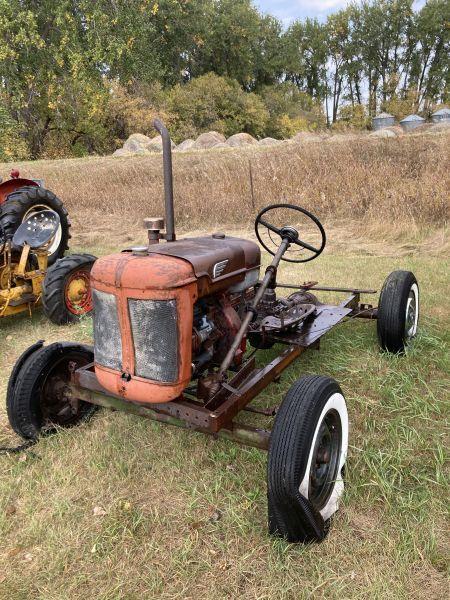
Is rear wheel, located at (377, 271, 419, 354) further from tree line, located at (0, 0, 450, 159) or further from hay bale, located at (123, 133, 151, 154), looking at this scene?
tree line, located at (0, 0, 450, 159)

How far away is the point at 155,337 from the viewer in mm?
1948

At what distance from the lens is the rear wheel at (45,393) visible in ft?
8.18

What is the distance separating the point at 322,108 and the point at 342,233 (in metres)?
39.7

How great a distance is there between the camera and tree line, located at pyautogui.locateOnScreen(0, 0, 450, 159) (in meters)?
21.9

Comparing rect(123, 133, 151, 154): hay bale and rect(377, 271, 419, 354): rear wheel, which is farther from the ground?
rect(123, 133, 151, 154): hay bale

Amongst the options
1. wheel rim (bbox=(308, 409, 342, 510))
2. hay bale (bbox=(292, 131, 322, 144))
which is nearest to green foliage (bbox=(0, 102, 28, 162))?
hay bale (bbox=(292, 131, 322, 144))

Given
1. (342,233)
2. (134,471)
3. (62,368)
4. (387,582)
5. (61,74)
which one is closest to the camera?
(387,582)

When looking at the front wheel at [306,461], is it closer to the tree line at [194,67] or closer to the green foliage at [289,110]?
the tree line at [194,67]

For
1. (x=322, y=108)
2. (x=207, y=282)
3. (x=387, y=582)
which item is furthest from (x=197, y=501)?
(x=322, y=108)

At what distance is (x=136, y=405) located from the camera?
2.19 metres

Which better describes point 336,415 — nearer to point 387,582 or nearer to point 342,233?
point 387,582

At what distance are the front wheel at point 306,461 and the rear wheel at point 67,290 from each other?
268 centimetres

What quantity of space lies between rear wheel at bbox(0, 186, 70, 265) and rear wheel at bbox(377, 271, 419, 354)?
3240 mm

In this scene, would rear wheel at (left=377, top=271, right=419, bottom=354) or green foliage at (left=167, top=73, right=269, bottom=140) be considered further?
green foliage at (left=167, top=73, right=269, bottom=140)
